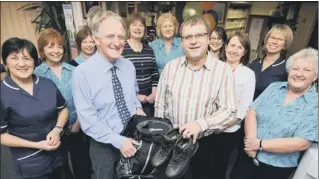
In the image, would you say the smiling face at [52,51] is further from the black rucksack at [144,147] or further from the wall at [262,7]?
the wall at [262,7]

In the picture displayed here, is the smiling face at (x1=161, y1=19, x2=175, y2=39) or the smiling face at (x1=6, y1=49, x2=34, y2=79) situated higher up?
the smiling face at (x1=161, y1=19, x2=175, y2=39)

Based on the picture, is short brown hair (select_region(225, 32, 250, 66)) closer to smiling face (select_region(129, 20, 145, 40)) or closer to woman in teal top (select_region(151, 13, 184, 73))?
woman in teal top (select_region(151, 13, 184, 73))

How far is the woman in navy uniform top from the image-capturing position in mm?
1087

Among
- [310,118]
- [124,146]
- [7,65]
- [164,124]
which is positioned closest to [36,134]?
[7,65]

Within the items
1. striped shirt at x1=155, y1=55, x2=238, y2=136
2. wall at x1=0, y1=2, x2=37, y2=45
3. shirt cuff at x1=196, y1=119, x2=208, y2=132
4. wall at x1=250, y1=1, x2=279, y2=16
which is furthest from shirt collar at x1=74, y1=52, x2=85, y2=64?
wall at x1=250, y1=1, x2=279, y2=16

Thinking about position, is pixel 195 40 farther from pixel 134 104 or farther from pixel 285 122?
pixel 285 122

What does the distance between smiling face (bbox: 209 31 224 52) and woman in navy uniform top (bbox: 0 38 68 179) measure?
4.39ft

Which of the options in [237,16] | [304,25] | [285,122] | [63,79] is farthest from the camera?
[237,16]

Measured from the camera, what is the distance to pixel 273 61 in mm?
1831

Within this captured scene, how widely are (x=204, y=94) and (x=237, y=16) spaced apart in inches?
159

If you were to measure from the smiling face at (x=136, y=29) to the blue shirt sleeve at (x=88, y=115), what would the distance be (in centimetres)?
93

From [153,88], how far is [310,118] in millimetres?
1257

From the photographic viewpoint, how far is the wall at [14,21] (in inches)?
145

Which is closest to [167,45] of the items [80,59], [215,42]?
[215,42]
